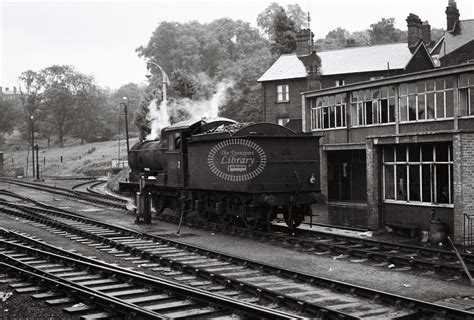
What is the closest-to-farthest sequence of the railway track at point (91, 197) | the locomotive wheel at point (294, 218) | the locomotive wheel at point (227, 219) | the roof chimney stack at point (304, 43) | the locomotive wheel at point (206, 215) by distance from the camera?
the locomotive wheel at point (294, 218)
the locomotive wheel at point (227, 219)
the locomotive wheel at point (206, 215)
the railway track at point (91, 197)
the roof chimney stack at point (304, 43)

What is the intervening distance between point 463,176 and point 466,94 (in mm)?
6399

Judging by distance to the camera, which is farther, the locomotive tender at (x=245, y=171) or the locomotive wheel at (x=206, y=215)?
the locomotive wheel at (x=206, y=215)

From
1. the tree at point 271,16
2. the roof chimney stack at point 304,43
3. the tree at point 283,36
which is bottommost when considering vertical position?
the roof chimney stack at point 304,43

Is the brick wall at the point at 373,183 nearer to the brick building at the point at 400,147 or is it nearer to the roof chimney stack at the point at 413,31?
the brick building at the point at 400,147

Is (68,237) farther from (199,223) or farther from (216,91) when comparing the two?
(216,91)

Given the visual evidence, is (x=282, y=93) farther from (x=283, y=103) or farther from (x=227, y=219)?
(x=227, y=219)

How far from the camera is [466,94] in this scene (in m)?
19.9

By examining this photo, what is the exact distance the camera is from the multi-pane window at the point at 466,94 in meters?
19.6

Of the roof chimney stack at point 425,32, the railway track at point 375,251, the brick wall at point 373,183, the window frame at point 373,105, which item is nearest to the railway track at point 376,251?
the railway track at point 375,251

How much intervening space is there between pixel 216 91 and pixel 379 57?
14.9 metres

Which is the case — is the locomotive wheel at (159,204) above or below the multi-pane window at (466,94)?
below

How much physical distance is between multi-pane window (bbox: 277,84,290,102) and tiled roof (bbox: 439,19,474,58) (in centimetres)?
1152

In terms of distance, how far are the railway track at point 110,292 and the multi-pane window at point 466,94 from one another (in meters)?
14.8

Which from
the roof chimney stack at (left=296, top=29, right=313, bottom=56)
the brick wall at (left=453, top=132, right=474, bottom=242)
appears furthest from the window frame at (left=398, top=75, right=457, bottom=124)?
the roof chimney stack at (left=296, top=29, right=313, bottom=56)
